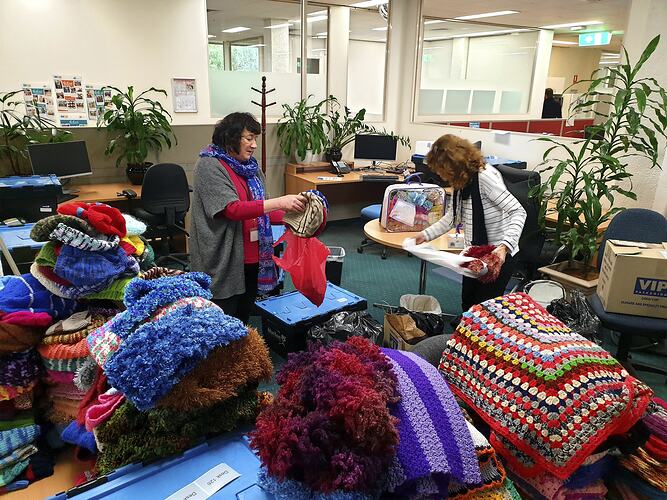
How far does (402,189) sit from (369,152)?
2.59 m

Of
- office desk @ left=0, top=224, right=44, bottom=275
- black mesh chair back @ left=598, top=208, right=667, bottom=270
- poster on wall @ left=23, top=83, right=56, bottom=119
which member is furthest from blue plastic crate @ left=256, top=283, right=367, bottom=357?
poster on wall @ left=23, top=83, right=56, bottom=119

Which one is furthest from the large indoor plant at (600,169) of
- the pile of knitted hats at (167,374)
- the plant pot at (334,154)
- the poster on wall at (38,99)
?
the poster on wall at (38,99)

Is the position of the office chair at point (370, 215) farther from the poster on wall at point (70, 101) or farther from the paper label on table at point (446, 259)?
the poster on wall at point (70, 101)

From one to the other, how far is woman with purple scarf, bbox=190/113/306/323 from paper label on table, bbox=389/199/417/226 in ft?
3.18

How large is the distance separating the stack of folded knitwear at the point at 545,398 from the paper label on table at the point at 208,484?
64 centimetres

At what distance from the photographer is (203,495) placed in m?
0.95

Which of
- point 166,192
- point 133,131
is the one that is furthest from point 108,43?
point 166,192

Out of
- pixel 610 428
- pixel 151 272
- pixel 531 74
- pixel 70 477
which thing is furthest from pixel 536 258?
pixel 531 74

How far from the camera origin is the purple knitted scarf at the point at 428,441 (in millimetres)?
925

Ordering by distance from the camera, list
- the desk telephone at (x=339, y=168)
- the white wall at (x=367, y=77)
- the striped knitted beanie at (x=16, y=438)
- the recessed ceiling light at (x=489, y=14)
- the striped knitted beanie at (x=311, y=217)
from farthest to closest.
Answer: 1. the recessed ceiling light at (x=489, y=14)
2. the white wall at (x=367, y=77)
3. the desk telephone at (x=339, y=168)
4. the striped knitted beanie at (x=311, y=217)
5. the striped knitted beanie at (x=16, y=438)

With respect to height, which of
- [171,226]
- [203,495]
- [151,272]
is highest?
[151,272]

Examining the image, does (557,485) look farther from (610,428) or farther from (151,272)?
(151,272)

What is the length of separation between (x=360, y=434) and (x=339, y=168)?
15.6 feet

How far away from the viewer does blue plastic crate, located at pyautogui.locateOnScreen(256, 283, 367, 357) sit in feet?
7.89
